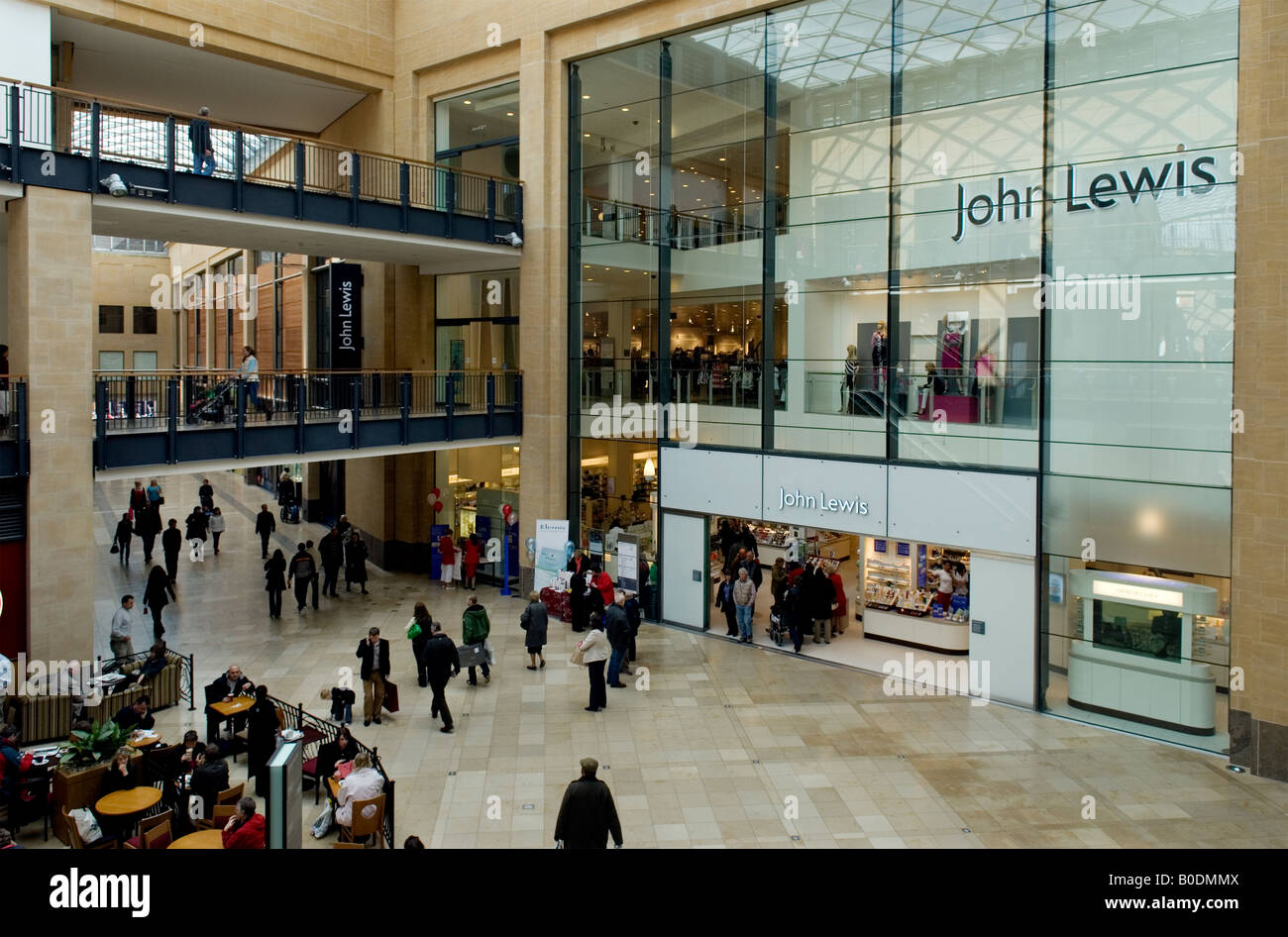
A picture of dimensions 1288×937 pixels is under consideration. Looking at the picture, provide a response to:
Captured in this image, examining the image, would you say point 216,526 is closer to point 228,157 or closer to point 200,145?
point 228,157

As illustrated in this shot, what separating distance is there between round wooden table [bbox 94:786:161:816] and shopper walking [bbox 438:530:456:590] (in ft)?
39.4

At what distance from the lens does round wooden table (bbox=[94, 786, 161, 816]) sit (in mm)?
9391

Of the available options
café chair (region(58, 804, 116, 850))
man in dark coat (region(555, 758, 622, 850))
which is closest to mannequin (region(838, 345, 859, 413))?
man in dark coat (region(555, 758, 622, 850))

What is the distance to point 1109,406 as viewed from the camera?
13469 millimetres

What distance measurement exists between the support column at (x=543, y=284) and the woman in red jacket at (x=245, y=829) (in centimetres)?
1273

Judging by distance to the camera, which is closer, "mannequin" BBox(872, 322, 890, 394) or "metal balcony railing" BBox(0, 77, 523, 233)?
→ "metal balcony railing" BBox(0, 77, 523, 233)

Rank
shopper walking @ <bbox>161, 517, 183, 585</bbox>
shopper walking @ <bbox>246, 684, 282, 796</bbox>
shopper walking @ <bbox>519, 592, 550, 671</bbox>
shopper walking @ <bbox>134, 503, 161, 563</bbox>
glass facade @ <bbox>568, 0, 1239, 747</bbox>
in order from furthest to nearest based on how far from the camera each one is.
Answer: shopper walking @ <bbox>134, 503, 161, 563</bbox>
shopper walking @ <bbox>161, 517, 183, 585</bbox>
shopper walking @ <bbox>519, 592, 550, 671</bbox>
glass facade @ <bbox>568, 0, 1239, 747</bbox>
shopper walking @ <bbox>246, 684, 282, 796</bbox>

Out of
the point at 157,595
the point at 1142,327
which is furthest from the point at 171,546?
the point at 1142,327

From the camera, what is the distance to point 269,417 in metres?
16.4

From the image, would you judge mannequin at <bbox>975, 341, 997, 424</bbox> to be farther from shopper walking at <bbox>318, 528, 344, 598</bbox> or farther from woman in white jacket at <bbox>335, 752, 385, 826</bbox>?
shopper walking at <bbox>318, 528, 344, 598</bbox>

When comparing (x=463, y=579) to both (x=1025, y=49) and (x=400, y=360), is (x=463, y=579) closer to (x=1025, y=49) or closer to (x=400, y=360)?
(x=400, y=360)

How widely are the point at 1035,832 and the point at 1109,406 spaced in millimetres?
6365

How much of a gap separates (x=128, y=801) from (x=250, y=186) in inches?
423
